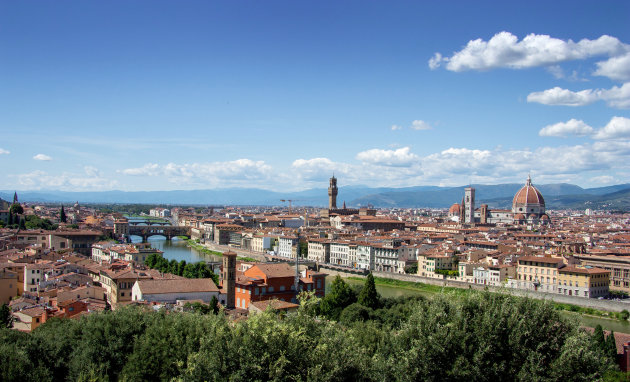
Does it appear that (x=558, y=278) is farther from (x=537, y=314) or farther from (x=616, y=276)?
(x=537, y=314)

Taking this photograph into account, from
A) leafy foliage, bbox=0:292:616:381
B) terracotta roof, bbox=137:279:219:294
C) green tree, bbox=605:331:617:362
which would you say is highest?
leafy foliage, bbox=0:292:616:381

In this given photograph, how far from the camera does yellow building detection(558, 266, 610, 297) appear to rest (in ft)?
102

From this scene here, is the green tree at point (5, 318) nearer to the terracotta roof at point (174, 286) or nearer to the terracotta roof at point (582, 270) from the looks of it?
the terracotta roof at point (174, 286)

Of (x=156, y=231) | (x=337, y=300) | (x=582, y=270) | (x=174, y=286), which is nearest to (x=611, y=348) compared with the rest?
(x=337, y=300)

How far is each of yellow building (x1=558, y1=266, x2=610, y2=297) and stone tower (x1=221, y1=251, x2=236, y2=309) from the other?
1858 cm

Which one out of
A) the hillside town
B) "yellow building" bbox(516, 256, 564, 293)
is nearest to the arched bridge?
the hillside town

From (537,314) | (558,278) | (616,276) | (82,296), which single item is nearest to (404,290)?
(558,278)

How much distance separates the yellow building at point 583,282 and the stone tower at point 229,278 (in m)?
18.6

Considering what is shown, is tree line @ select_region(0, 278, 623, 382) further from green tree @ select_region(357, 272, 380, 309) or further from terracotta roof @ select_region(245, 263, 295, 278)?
terracotta roof @ select_region(245, 263, 295, 278)

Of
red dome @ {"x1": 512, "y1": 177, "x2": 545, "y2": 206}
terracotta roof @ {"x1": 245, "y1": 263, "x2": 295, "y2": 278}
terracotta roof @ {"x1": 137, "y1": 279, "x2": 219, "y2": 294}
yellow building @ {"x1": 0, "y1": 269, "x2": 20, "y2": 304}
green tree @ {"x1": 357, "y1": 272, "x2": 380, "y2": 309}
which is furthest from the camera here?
red dome @ {"x1": 512, "y1": 177, "x2": 545, "y2": 206}

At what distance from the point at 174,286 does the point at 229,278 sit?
2.40 metres

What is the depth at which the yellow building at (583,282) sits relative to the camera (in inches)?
1218

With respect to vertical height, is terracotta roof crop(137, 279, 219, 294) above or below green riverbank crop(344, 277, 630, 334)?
above

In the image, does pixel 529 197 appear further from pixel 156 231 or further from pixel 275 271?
pixel 275 271
